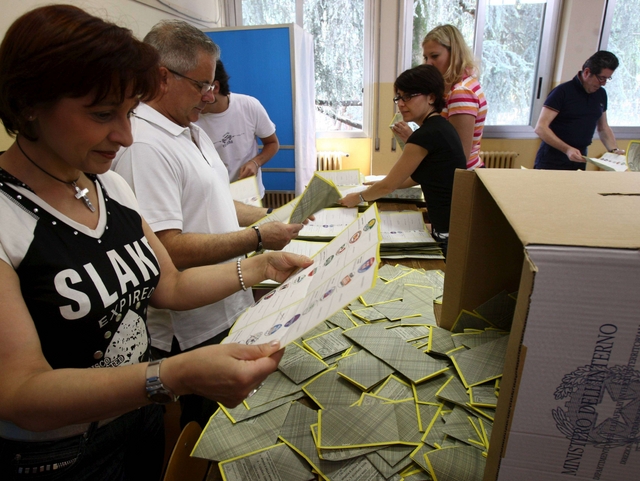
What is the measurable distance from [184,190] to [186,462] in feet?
2.31

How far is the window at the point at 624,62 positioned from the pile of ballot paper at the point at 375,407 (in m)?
4.77

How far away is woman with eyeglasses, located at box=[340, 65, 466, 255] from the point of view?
1.78 m

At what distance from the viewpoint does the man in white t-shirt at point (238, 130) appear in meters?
2.49

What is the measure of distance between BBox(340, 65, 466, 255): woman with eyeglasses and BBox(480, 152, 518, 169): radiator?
303cm

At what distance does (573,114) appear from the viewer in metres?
3.16

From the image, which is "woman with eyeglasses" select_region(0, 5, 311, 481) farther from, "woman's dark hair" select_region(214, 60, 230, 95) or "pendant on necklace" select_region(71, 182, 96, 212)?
"woman's dark hair" select_region(214, 60, 230, 95)

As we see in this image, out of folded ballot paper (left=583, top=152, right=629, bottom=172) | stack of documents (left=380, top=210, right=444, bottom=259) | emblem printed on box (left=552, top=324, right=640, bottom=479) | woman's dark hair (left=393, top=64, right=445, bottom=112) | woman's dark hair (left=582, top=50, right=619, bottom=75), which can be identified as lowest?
stack of documents (left=380, top=210, right=444, bottom=259)

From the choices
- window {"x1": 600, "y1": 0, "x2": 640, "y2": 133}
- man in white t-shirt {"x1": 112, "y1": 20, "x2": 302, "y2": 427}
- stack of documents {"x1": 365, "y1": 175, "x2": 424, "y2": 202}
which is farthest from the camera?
window {"x1": 600, "y1": 0, "x2": 640, "y2": 133}

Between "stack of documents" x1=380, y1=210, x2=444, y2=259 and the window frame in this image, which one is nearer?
"stack of documents" x1=380, y1=210, x2=444, y2=259

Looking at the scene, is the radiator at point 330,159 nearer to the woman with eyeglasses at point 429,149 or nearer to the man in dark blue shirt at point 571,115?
the man in dark blue shirt at point 571,115

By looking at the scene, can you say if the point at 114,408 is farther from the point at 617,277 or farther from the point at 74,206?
the point at 617,277

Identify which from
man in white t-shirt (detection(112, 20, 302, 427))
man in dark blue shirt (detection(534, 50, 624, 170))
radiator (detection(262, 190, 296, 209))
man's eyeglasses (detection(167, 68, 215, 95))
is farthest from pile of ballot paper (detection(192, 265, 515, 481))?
radiator (detection(262, 190, 296, 209))

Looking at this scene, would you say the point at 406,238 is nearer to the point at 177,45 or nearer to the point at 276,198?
Result: the point at 177,45

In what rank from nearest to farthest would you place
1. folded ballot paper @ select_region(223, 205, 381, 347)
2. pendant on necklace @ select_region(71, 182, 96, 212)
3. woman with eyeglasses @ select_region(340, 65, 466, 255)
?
folded ballot paper @ select_region(223, 205, 381, 347)
pendant on necklace @ select_region(71, 182, 96, 212)
woman with eyeglasses @ select_region(340, 65, 466, 255)
